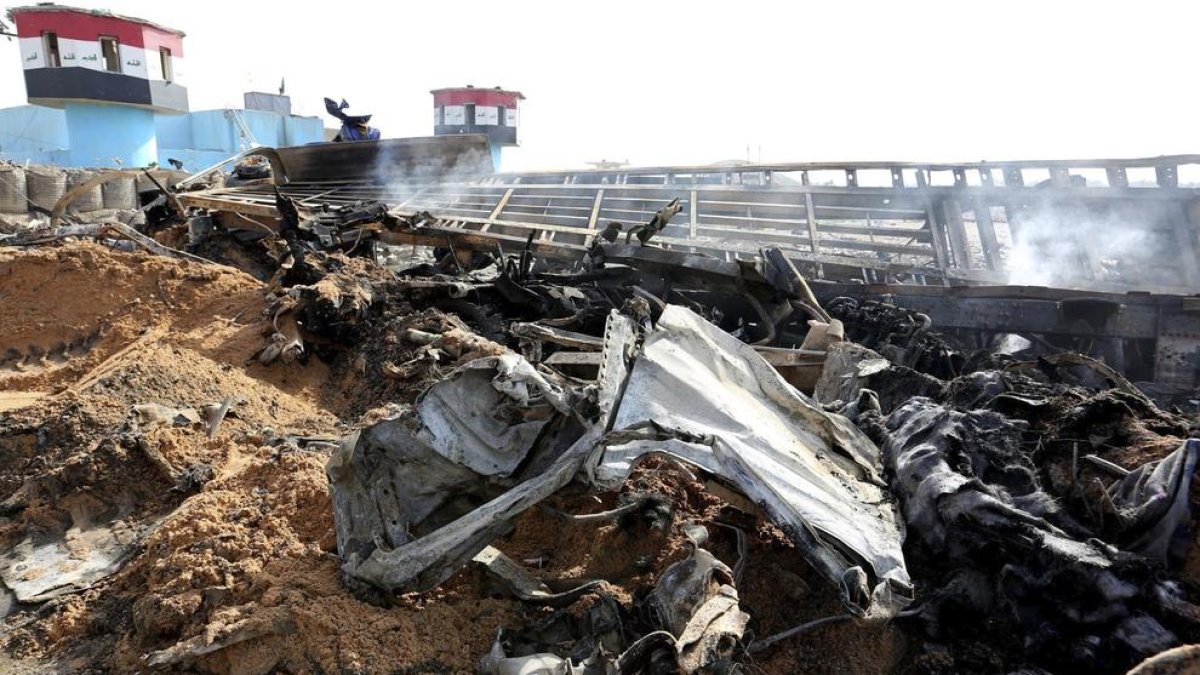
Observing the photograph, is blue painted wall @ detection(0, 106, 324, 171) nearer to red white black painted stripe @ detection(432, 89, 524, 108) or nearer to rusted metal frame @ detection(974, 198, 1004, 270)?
red white black painted stripe @ detection(432, 89, 524, 108)

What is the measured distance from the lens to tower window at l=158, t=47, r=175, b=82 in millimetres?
29188

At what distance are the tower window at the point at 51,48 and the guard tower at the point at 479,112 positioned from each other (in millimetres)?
17567

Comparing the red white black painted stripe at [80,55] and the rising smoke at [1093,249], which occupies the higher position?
the red white black painted stripe at [80,55]

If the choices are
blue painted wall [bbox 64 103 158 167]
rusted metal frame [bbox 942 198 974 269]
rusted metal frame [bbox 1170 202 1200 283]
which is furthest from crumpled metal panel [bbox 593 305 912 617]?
blue painted wall [bbox 64 103 158 167]

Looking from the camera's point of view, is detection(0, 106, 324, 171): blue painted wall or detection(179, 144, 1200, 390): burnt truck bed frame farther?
detection(0, 106, 324, 171): blue painted wall

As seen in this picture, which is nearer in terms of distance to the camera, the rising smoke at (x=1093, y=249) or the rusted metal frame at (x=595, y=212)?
the rising smoke at (x=1093, y=249)

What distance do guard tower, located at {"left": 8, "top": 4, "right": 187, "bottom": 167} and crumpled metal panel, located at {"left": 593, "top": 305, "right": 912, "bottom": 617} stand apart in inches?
1209

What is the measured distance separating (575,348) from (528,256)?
1932 millimetres

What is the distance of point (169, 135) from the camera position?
32281 mm

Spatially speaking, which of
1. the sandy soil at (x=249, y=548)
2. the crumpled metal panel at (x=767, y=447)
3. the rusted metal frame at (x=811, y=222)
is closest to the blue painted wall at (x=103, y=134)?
the sandy soil at (x=249, y=548)

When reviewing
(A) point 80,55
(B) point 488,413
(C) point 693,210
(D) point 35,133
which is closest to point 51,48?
(A) point 80,55

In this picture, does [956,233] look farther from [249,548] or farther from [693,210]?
[249,548]

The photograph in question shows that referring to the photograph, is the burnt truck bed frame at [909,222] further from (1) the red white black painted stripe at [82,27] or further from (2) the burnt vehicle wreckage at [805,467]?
(1) the red white black painted stripe at [82,27]

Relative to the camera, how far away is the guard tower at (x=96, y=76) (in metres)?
26.9
